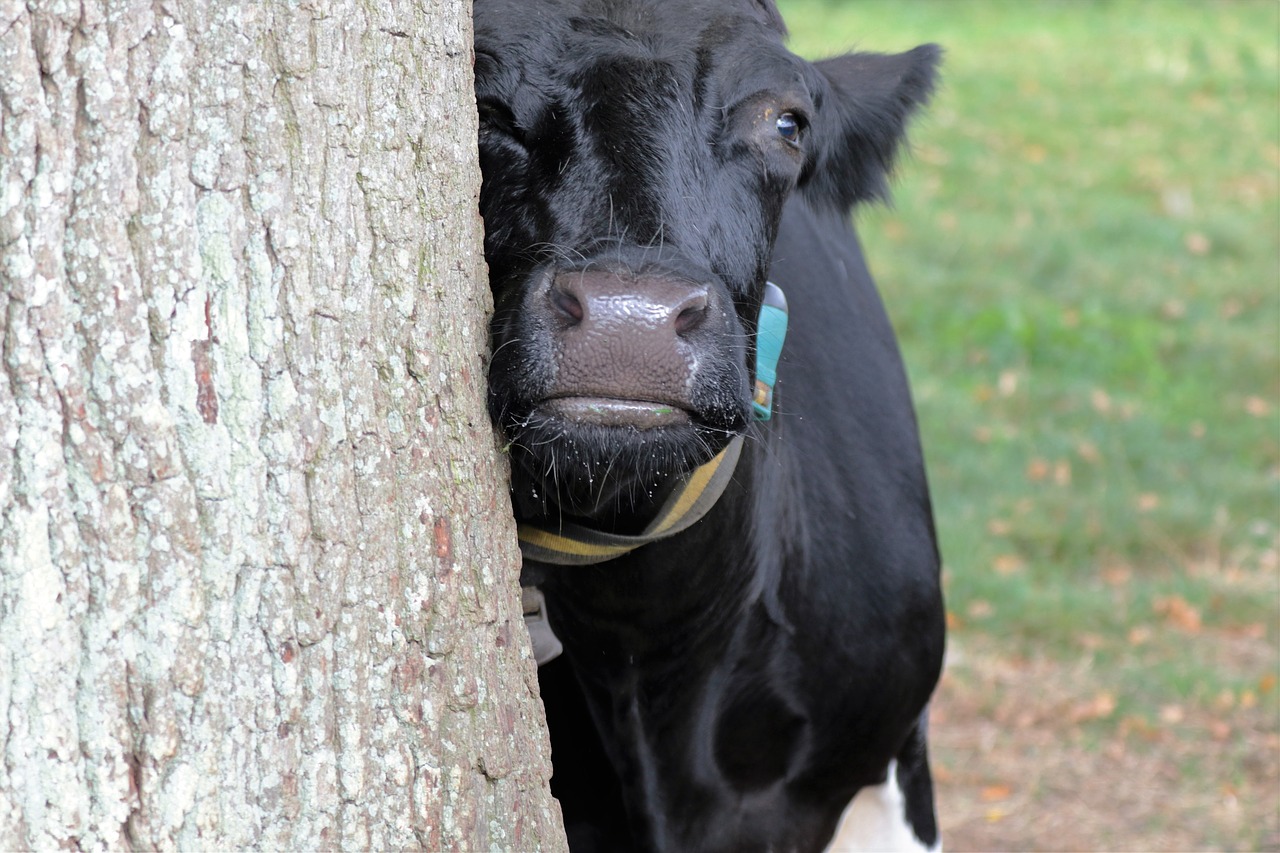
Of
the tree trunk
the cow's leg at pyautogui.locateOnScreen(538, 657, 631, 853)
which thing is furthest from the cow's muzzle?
the cow's leg at pyautogui.locateOnScreen(538, 657, 631, 853)

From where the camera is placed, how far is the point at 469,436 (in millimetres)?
1868

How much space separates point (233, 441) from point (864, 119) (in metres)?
1.82

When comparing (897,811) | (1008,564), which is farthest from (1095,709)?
(897,811)

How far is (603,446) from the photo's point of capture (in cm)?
198

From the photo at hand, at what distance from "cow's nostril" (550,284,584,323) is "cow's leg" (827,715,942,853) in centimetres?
170

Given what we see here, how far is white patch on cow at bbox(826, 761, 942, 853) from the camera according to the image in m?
3.28

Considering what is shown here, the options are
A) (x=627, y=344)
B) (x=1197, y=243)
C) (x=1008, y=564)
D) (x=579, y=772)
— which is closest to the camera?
(x=627, y=344)

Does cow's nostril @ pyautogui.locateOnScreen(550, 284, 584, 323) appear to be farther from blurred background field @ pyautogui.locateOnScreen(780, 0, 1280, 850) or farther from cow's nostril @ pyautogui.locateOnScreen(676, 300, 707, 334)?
blurred background field @ pyautogui.locateOnScreen(780, 0, 1280, 850)

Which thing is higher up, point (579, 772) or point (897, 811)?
point (579, 772)

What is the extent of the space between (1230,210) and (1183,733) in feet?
20.0

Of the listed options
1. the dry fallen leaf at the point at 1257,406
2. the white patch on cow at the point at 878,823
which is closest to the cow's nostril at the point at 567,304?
the white patch on cow at the point at 878,823

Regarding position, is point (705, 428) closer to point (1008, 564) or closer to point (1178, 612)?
point (1178, 612)

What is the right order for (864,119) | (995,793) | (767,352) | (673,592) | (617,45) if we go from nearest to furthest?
(617,45), (767,352), (673,592), (864,119), (995,793)

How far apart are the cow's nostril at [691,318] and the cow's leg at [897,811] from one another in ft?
5.29
